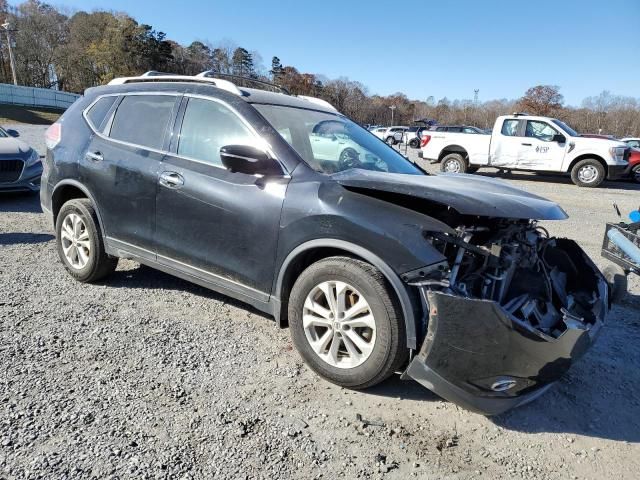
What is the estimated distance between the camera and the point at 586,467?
235 cm

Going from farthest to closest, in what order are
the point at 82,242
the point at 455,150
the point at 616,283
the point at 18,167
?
1. the point at 455,150
2. the point at 18,167
3. the point at 82,242
4. the point at 616,283

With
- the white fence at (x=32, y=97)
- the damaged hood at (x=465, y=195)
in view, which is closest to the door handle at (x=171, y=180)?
the damaged hood at (x=465, y=195)

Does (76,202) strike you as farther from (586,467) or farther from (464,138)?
(464,138)

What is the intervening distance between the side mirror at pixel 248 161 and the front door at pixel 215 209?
0.08 metres

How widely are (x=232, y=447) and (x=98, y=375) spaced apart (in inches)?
44.4

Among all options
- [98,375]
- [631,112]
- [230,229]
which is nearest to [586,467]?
[230,229]

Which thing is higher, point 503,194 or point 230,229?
point 503,194

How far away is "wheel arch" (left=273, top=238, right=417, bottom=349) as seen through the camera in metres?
2.54

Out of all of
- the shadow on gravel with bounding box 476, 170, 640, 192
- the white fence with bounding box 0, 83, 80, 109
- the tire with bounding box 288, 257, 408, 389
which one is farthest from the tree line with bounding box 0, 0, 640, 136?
the tire with bounding box 288, 257, 408, 389

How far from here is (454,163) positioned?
15422 millimetres

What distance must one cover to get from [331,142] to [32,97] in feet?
182

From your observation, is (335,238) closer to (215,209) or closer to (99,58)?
(215,209)

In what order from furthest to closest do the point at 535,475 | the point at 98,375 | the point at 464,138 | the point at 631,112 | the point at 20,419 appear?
1. the point at 631,112
2. the point at 464,138
3. the point at 98,375
4. the point at 20,419
5. the point at 535,475

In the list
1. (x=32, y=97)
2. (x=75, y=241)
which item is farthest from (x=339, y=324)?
(x=32, y=97)
